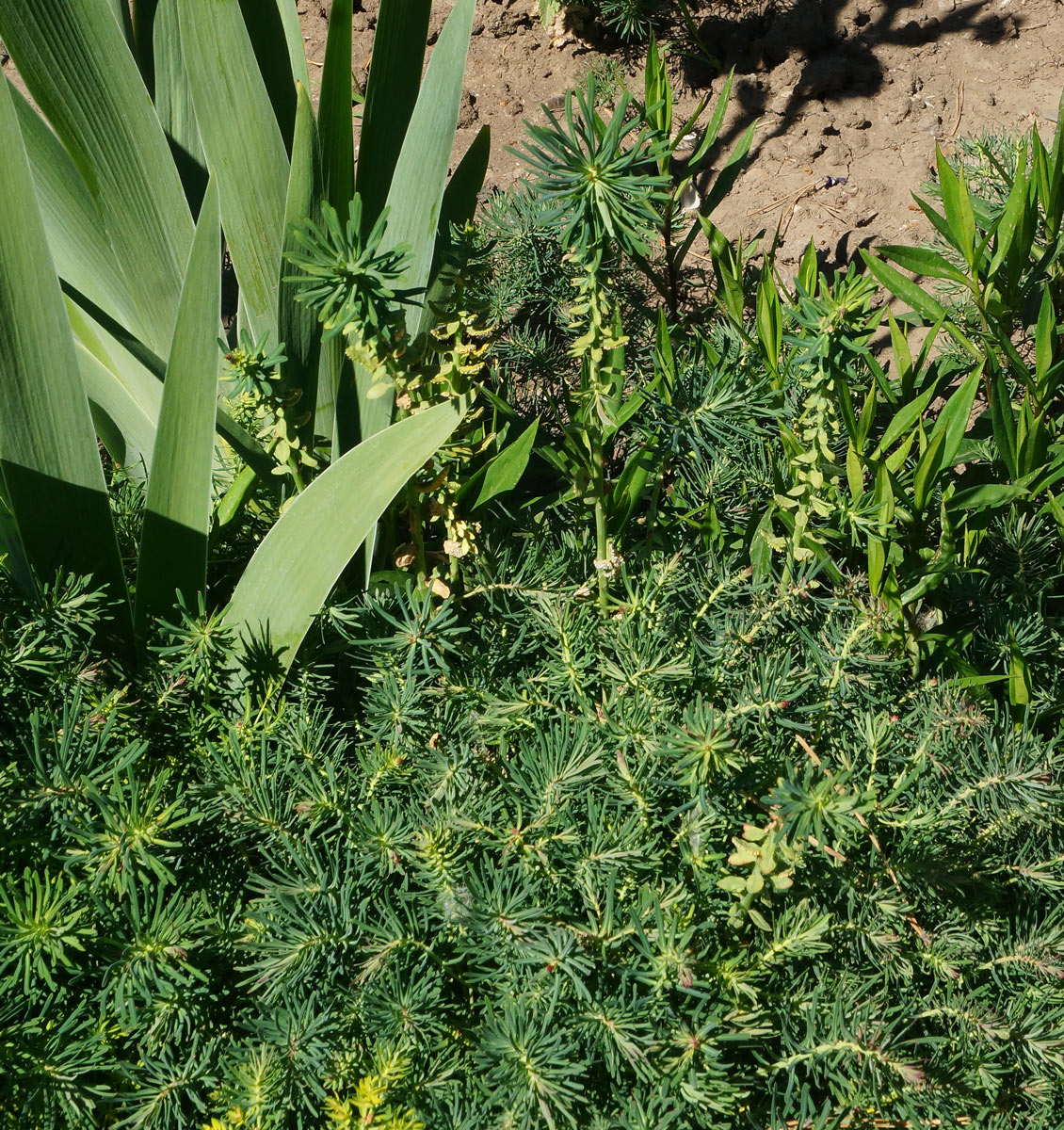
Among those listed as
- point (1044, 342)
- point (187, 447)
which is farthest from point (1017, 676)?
point (187, 447)

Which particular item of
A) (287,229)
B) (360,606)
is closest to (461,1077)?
(360,606)

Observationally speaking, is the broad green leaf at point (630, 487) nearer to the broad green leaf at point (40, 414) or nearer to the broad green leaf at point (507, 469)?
the broad green leaf at point (507, 469)

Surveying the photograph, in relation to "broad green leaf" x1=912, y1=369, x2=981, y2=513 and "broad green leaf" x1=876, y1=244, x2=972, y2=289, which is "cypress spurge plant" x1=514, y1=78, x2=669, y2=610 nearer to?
"broad green leaf" x1=912, y1=369, x2=981, y2=513

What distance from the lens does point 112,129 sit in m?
1.12

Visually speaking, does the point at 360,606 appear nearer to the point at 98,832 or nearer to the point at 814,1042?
the point at 98,832

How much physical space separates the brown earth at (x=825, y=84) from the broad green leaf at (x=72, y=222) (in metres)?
0.91

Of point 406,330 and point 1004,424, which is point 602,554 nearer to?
point 406,330

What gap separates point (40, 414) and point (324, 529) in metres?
0.32

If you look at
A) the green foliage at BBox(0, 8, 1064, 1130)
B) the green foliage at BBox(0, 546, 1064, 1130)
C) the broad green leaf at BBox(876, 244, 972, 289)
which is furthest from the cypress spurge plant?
the broad green leaf at BBox(876, 244, 972, 289)

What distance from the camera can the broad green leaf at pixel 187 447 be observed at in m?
0.93

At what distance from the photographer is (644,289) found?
1.64 metres

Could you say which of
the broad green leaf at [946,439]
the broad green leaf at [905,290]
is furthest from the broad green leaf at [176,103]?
the broad green leaf at [946,439]

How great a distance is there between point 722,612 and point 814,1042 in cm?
41

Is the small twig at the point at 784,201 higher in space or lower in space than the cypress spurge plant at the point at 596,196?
lower
